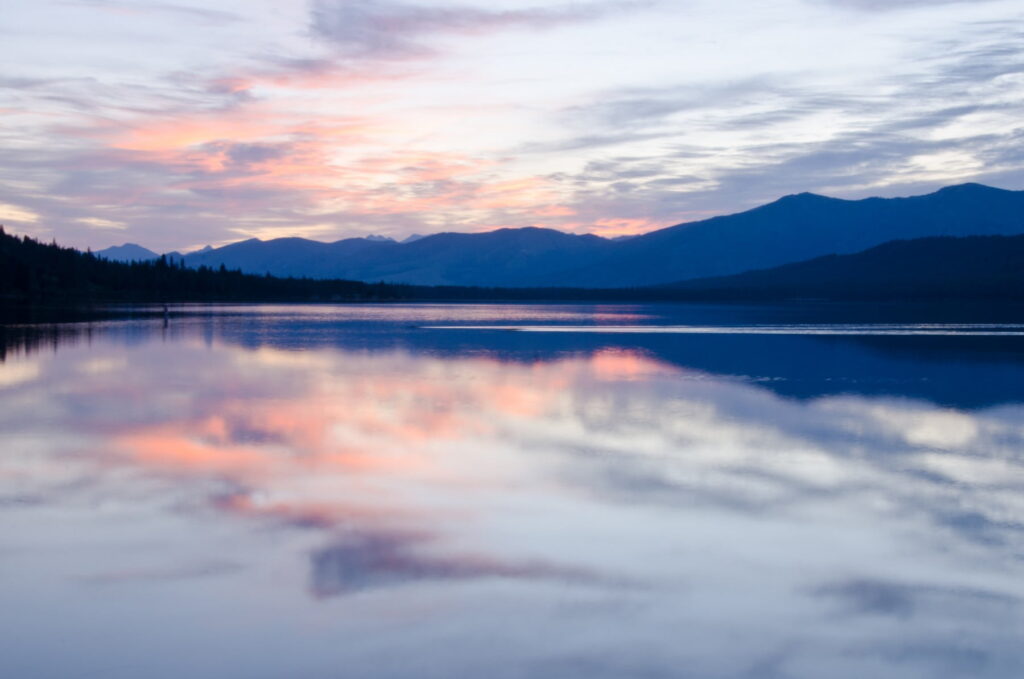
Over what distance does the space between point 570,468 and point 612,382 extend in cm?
1145

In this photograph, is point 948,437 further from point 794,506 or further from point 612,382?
point 612,382

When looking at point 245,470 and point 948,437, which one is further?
point 948,437

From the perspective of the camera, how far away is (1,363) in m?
27.3

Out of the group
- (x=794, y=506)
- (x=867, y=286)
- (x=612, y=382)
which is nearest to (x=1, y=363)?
(x=612, y=382)

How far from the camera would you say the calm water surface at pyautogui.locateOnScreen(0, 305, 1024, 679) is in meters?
6.88

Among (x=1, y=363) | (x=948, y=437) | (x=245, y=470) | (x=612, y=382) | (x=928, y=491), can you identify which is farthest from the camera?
(x=1, y=363)

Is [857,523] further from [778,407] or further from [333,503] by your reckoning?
[778,407]

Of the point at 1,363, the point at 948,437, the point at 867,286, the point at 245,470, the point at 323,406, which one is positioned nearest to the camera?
the point at 245,470

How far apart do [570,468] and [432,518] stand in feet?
11.0

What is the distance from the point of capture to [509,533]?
987cm

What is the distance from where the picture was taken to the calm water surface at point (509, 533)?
6879mm

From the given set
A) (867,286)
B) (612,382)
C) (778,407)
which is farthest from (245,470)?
(867,286)

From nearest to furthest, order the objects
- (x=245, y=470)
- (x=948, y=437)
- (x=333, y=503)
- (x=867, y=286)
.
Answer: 1. (x=333, y=503)
2. (x=245, y=470)
3. (x=948, y=437)
4. (x=867, y=286)

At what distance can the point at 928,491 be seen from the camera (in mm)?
11891
